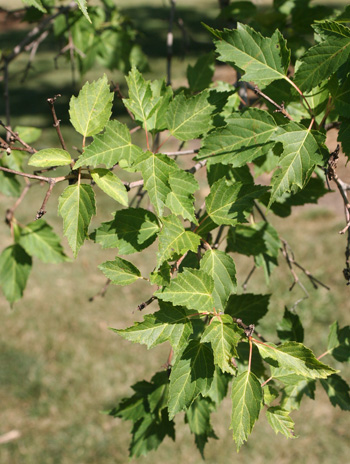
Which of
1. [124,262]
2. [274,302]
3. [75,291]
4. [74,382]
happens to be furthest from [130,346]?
[124,262]

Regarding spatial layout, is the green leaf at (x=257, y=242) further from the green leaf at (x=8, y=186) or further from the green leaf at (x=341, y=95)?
the green leaf at (x=8, y=186)

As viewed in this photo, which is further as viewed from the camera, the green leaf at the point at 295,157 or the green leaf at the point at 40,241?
the green leaf at the point at 40,241

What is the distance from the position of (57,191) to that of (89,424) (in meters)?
3.47

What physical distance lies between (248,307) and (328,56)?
80cm

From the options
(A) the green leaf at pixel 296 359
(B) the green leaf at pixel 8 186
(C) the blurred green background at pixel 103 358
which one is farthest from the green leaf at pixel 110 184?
(C) the blurred green background at pixel 103 358

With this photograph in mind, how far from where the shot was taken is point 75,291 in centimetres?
505

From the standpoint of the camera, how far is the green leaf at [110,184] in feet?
4.39

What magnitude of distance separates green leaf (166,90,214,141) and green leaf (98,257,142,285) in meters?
0.40

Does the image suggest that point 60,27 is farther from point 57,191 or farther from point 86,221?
point 57,191

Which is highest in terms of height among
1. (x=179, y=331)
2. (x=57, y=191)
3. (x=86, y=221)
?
(x=86, y=221)

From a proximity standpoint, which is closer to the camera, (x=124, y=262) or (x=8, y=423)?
(x=124, y=262)

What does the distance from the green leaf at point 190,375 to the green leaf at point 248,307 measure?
0.38 metres

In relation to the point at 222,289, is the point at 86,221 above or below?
above

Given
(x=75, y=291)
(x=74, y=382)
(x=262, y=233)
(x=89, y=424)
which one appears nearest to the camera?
(x=262, y=233)
